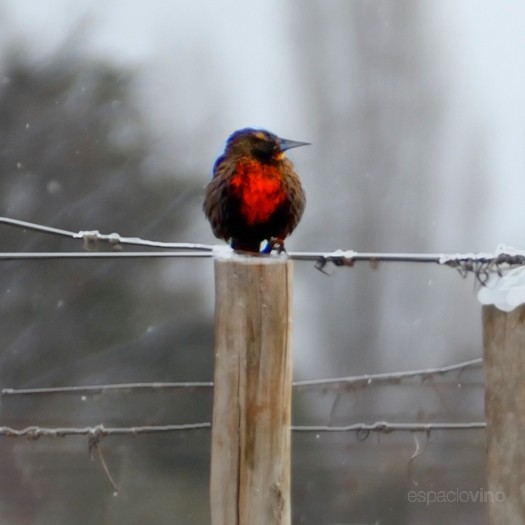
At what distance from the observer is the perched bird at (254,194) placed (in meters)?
1.79

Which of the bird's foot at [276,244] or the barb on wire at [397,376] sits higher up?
the bird's foot at [276,244]

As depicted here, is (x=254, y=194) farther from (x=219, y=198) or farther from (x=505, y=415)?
(x=505, y=415)

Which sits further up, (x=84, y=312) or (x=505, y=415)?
(x=84, y=312)

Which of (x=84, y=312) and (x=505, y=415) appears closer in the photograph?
(x=505, y=415)

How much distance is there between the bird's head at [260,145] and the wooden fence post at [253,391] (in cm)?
48

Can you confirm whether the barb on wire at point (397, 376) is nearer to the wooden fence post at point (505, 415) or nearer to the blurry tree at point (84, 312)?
the wooden fence post at point (505, 415)

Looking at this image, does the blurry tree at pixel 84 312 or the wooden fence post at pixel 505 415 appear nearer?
the wooden fence post at pixel 505 415

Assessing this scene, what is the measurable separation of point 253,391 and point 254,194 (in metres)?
0.51

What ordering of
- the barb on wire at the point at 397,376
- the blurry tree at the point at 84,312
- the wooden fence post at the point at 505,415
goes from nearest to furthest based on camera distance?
1. the wooden fence post at the point at 505,415
2. the barb on wire at the point at 397,376
3. the blurry tree at the point at 84,312

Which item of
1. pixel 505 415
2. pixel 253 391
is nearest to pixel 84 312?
pixel 253 391

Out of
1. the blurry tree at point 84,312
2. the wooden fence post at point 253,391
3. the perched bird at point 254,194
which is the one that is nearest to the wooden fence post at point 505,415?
the wooden fence post at point 253,391

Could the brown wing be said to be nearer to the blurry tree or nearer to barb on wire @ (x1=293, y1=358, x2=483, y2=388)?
barb on wire @ (x1=293, y1=358, x2=483, y2=388)

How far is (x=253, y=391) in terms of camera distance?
138 cm

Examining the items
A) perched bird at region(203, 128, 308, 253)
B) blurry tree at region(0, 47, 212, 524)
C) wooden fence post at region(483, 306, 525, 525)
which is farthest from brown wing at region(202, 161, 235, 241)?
blurry tree at region(0, 47, 212, 524)
